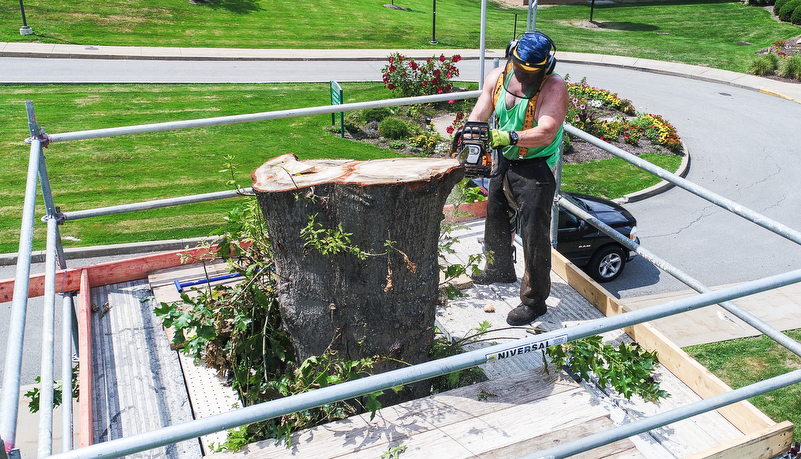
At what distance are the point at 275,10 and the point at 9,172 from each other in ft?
60.8

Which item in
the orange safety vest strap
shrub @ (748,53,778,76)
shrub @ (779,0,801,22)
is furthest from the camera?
shrub @ (779,0,801,22)

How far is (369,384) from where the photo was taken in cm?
194

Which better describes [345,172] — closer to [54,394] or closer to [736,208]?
[736,208]

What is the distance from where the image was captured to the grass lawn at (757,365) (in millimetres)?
6699

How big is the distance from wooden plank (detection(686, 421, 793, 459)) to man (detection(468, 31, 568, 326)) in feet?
5.47

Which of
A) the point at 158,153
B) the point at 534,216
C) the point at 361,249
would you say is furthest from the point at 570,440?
the point at 158,153

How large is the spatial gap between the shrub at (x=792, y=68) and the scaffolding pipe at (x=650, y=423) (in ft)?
77.0

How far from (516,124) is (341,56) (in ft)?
62.3

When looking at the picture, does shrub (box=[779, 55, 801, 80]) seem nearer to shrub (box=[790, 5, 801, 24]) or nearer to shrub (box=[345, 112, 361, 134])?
shrub (box=[790, 5, 801, 24])

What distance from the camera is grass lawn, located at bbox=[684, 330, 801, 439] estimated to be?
6699 millimetres

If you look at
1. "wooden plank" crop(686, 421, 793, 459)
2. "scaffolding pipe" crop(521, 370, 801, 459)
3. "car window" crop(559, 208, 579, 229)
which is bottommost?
"car window" crop(559, 208, 579, 229)

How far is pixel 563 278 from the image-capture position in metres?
5.38

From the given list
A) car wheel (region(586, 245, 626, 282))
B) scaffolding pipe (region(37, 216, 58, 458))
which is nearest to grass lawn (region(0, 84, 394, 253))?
car wheel (region(586, 245, 626, 282))

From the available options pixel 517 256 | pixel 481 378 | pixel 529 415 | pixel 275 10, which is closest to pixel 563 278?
pixel 517 256
